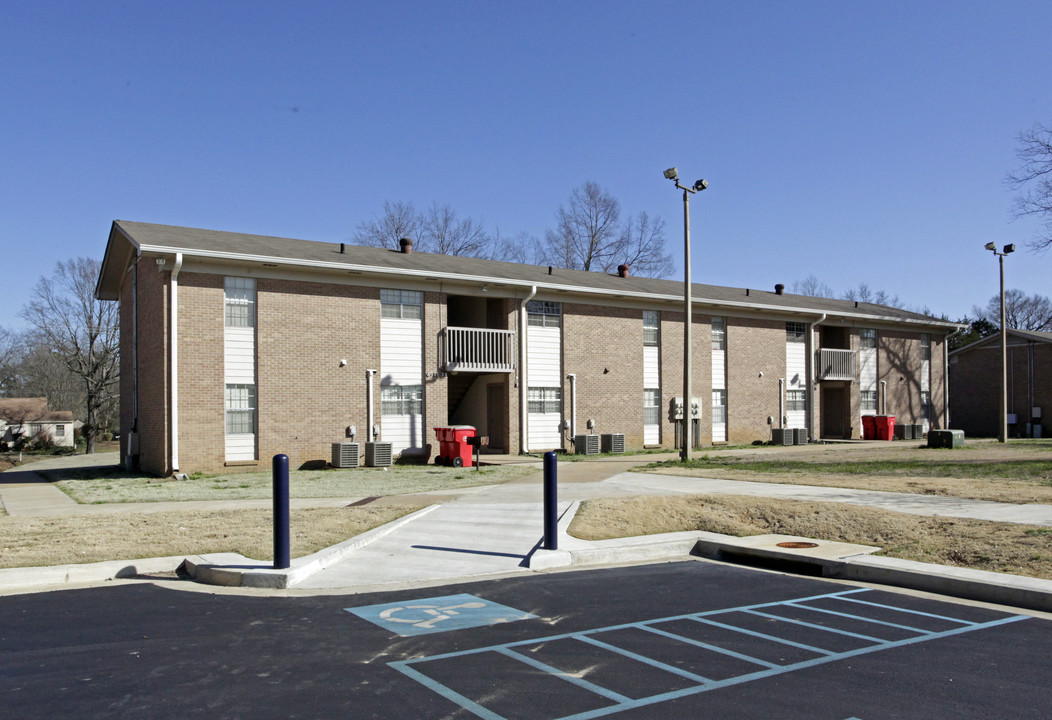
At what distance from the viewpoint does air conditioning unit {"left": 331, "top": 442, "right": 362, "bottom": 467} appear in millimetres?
22562

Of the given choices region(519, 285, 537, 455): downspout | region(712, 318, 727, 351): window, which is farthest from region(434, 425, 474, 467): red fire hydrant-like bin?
region(712, 318, 727, 351): window

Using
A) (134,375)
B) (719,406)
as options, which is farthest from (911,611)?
(719,406)

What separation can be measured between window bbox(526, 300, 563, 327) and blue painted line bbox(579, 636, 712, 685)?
21.1 meters

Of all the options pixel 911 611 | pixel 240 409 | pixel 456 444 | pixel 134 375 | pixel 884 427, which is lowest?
pixel 911 611

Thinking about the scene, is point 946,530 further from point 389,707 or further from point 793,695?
point 389,707

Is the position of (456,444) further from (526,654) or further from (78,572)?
(526,654)

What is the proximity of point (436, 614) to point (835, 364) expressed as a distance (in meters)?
32.1

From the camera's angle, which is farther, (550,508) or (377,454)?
(377,454)

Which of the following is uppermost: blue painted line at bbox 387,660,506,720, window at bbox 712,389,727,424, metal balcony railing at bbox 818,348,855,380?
metal balcony railing at bbox 818,348,855,380

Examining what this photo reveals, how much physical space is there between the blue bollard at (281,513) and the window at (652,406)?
73.1ft

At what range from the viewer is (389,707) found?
15.6ft

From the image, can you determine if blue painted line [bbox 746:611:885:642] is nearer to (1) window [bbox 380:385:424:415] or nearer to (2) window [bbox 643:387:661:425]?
(1) window [bbox 380:385:424:415]

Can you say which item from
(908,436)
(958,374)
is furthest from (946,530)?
(958,374)

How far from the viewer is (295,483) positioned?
1844cm
